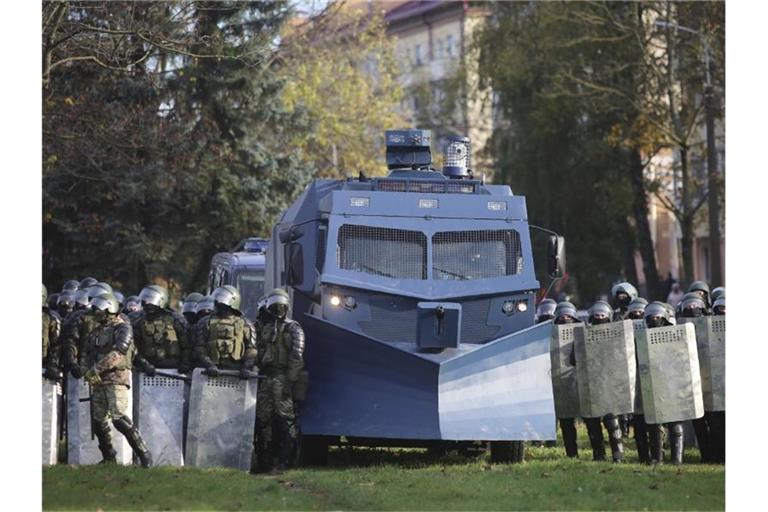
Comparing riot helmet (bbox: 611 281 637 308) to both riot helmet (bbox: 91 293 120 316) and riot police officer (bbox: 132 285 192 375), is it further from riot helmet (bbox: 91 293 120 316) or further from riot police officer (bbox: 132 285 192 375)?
riot helmet (bbox: 91 293 120 316)

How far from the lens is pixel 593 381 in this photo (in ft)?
60.7

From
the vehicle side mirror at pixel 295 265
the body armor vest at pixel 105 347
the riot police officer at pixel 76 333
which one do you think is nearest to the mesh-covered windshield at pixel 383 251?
the vehicle side mirror at pixel 295 265

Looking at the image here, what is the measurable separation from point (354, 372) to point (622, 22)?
26.1m

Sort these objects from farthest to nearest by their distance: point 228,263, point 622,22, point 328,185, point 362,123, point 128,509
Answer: point 362,123
point 622,22
point 228,263
point 328,185
point 128,509

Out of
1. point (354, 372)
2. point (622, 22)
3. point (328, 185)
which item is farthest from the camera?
point (622, 22)

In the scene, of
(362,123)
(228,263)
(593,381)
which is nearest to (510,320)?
(593,381)

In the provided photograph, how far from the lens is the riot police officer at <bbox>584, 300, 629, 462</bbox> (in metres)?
18.4

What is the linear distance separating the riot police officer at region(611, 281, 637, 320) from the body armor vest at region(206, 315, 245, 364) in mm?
5130

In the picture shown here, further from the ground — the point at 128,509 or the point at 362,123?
the point at 362,123

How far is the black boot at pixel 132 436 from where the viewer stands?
17062 millimetres

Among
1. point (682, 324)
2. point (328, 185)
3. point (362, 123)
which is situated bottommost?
point (682, 324)

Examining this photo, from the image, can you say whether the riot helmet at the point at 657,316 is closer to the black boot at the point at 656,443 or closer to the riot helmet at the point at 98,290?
A: the black boot at the point at 656,443

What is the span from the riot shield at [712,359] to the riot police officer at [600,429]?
99 cm

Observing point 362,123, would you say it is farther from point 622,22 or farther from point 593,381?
point 593,381
